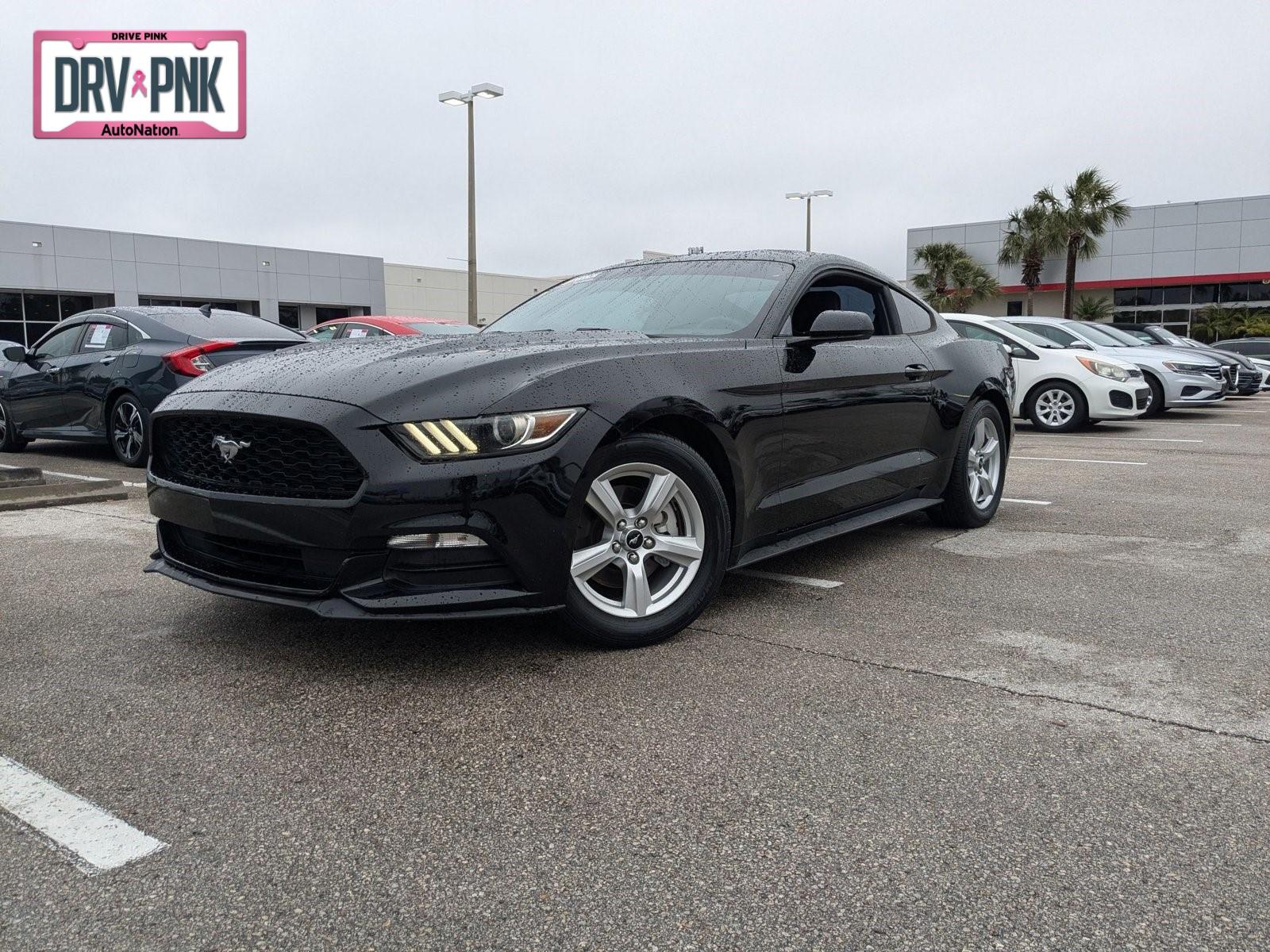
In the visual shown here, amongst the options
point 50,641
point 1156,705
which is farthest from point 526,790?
point 50,641

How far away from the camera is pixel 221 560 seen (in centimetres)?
339

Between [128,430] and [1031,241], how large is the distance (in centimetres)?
3712

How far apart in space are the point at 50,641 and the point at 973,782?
3098 millimetres

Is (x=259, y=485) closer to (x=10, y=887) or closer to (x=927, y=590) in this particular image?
(x=10, y=887)

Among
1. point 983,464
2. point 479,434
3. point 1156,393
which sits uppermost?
point 479,434

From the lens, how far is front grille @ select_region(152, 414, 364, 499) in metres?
3.07

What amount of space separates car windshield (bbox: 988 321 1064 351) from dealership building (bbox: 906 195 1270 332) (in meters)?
29.4

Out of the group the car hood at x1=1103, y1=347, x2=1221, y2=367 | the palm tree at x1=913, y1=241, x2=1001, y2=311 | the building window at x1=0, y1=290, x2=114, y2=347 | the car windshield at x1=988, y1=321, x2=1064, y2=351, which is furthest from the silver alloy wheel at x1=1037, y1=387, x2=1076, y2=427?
the building window at x1=0, y1=290, x2=114, y2=347

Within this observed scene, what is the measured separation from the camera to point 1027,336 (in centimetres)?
1340

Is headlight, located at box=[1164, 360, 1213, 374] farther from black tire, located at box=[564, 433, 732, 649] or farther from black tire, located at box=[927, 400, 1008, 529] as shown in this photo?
black tire, located at box=[564, 433, 732, 649]

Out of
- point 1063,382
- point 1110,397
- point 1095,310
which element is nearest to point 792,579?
point 1110,397

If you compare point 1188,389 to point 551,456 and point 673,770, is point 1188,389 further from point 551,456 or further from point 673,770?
point 673,770

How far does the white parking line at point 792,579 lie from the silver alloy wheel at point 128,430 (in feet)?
19.0

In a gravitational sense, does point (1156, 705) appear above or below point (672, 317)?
below
